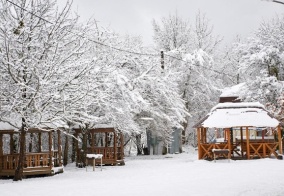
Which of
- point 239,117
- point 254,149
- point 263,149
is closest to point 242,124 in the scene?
point 239,117

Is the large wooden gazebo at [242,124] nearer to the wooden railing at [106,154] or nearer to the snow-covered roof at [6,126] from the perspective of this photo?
the wooden railing at [106,154]

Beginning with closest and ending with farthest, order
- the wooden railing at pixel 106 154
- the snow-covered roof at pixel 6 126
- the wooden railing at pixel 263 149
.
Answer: the snow-covered roof at pixel 6 126 → the wooden railing at pixel 106 154 → the wooden railing at pixel 263 149

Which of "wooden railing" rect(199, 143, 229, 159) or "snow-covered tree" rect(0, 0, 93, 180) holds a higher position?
"snow-covered tree" rect(0, 0, 93, 180)

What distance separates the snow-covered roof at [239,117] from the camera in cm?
2506

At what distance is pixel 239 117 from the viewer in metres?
25.8

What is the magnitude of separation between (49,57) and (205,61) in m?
22.9

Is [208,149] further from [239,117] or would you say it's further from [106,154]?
[106,154]

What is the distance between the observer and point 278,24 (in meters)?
34.5

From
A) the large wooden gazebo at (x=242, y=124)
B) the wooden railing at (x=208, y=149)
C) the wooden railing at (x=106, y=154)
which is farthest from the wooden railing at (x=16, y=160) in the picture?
the wooden railing at (x=208, y=149)

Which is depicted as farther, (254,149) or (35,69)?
(254,149)

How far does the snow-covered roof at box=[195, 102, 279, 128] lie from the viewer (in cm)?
2506

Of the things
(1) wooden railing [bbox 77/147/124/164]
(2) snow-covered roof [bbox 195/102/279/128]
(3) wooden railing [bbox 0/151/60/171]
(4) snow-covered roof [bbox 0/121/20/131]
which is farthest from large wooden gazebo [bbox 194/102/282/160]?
(4) snow-covered roof [bbox 0/121/20/131]

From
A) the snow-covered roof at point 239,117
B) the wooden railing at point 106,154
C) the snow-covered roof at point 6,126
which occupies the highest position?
the snow-covered roof at point 239,117

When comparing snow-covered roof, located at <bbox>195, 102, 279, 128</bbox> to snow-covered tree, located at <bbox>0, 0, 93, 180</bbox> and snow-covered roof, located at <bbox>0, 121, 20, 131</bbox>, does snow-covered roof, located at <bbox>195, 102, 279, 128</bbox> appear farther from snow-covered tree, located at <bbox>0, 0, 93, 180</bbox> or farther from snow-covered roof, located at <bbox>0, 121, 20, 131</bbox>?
snow-covered roof, located at <bbox>0, 121, 20, 131</bbox>
